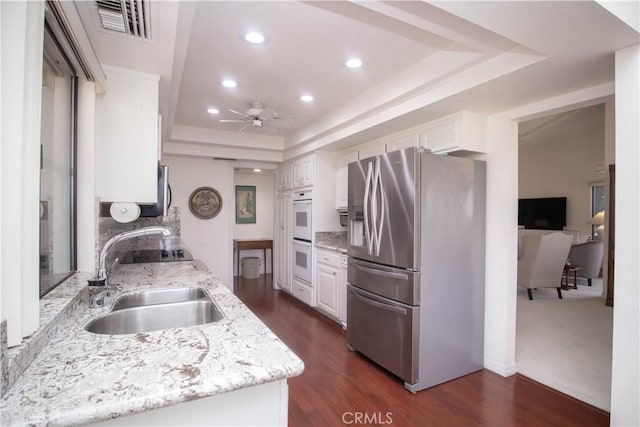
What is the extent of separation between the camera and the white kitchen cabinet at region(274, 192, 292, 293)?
5117 millimetres

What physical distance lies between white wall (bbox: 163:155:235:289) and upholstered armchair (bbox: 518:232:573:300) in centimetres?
456

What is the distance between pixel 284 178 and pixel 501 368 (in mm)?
3843

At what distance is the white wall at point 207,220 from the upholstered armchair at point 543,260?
15.0 ft

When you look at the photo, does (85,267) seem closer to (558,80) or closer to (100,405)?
(100,405)

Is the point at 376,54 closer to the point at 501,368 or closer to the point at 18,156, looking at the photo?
the point at 18,156

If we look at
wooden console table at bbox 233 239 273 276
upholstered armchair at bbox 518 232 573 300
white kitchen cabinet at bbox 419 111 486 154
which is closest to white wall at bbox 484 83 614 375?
white kitchen cabinet at bbox 419 111 486 154

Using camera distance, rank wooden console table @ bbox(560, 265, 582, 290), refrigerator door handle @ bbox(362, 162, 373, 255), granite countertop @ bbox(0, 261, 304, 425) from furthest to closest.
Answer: wooden console table @ bbox(560, 265, 582, 290), refrigerator door handle @ bbox(362, 162, 373, 255), granite countertop @ bbox(0, 261, 304, 425)

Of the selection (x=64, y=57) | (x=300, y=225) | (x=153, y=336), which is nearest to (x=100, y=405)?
(x=153, y=336)

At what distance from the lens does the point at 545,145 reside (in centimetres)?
770

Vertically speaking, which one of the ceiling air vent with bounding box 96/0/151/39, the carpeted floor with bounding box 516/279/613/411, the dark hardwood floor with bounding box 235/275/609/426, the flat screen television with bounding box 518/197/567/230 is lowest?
the dark hardwood floor with bounding box 235/275/609/426

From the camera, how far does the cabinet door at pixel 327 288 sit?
12.4 ft

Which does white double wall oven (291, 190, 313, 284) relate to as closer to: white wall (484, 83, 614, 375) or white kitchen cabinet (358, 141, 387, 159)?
white kitchen cabinet (358, 141, 387, 159)

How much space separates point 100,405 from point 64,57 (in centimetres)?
159

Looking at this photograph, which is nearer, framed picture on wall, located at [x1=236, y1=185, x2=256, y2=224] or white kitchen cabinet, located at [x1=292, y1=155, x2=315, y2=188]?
white kitchen cabinet, located at [x1=292, y1=155, x2=315, y2=188]
